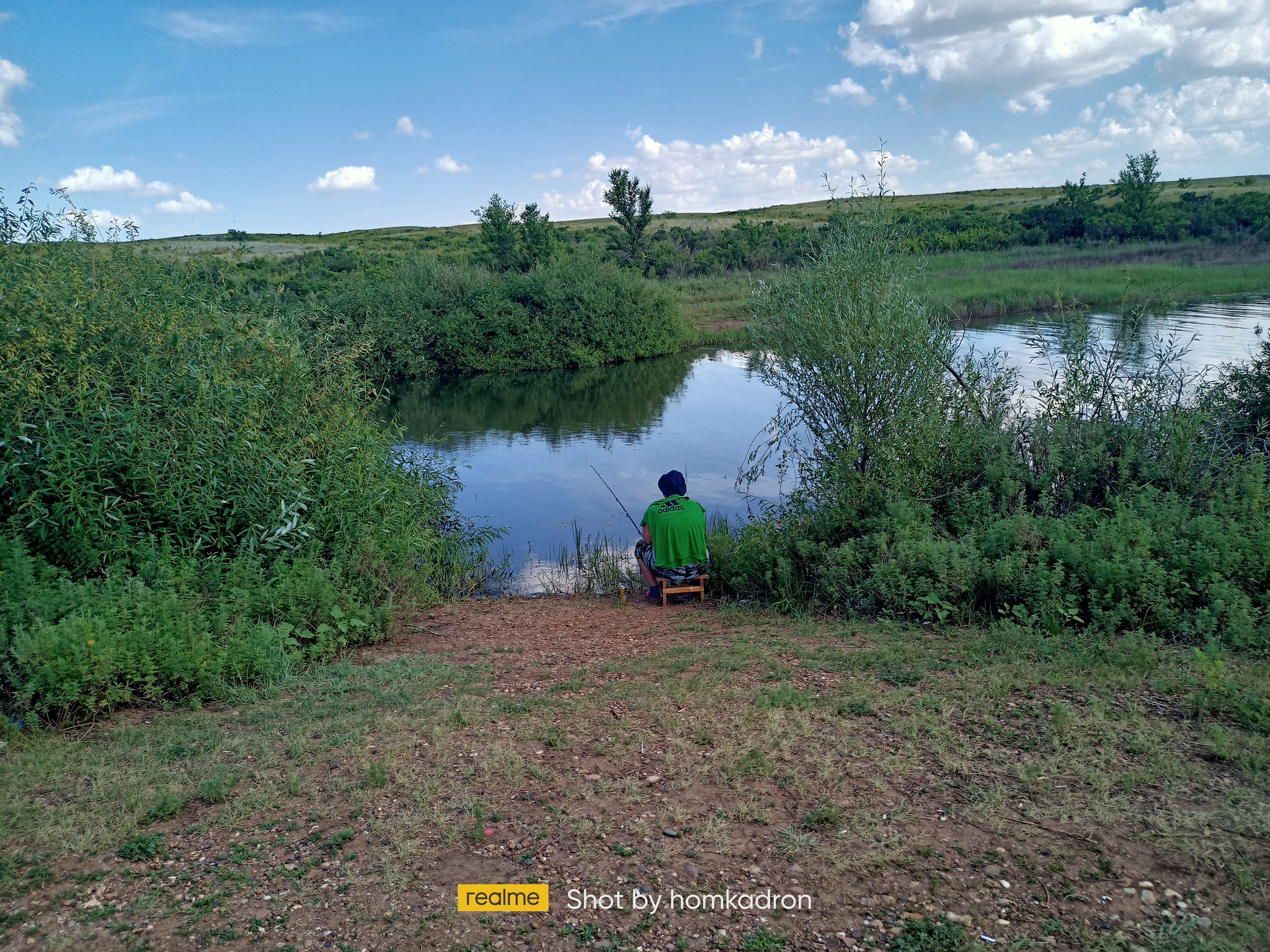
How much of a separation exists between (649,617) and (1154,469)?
4752 mm

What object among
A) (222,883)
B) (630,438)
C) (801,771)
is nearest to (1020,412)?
(801,771)

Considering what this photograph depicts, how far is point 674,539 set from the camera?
817cm

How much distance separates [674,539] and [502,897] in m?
5.17

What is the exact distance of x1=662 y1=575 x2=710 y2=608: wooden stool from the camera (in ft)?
27.3

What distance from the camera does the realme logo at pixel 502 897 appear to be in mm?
3111

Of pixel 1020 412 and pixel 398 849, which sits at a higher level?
pixel 1020 412

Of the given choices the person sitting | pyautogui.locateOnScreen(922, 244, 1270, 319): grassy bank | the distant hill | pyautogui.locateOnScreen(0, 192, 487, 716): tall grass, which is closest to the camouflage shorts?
the person sitting

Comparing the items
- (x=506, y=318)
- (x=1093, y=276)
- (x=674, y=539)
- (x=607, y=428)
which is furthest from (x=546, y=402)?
(x=1093, y=276)

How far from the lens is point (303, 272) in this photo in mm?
38375

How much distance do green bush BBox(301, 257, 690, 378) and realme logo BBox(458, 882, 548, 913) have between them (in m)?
28.1

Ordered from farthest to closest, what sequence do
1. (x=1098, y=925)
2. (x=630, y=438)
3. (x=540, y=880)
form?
(x=630, y=438) → (x=540, y=880) → (x=1098, y=925)

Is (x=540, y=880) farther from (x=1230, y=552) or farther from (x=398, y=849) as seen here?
(x=1230, y=552)

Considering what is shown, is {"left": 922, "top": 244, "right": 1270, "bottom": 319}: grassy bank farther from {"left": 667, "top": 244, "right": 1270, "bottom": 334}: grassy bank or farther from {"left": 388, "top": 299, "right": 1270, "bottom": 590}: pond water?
{"left": 388, "top": 299, "right": 1270, "bottom": 590}: pond water

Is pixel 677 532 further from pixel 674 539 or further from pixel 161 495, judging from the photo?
pixel 161 495
